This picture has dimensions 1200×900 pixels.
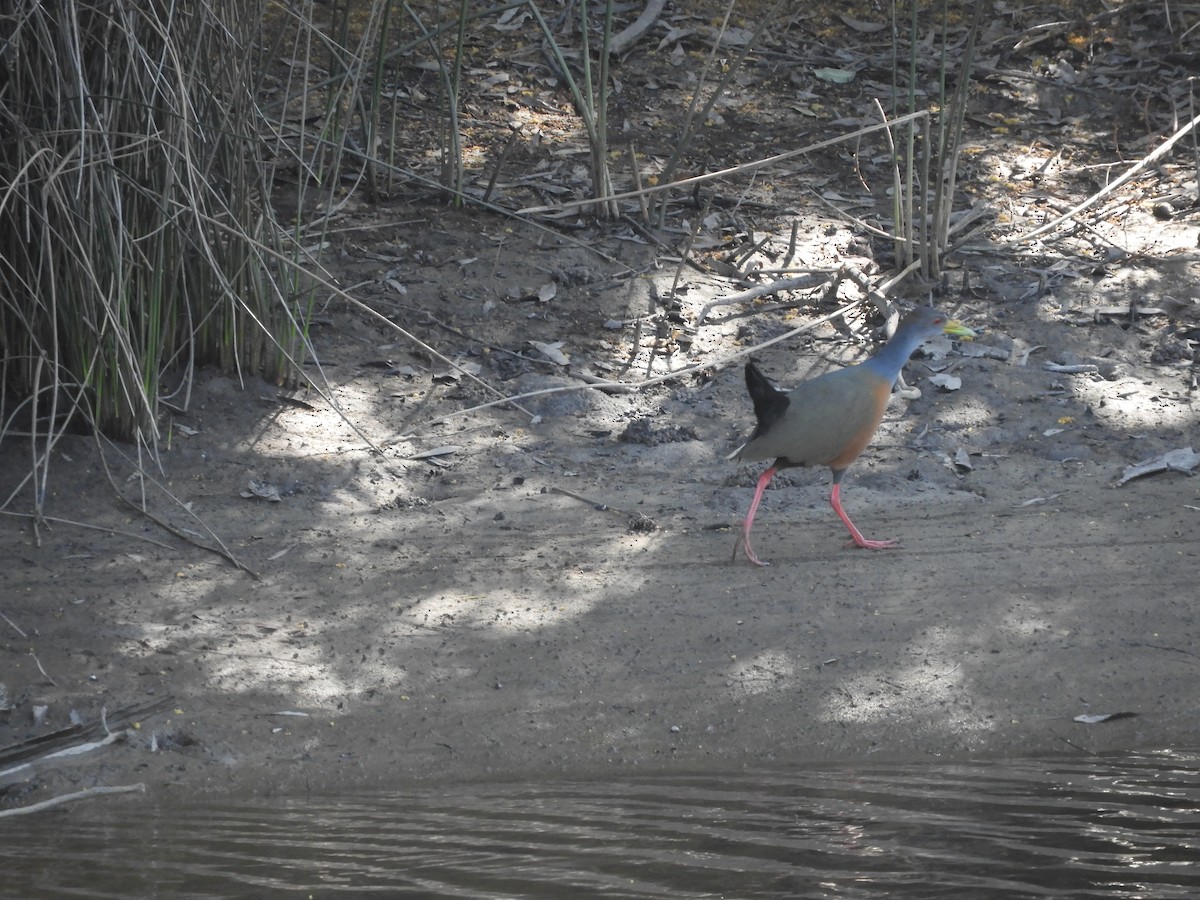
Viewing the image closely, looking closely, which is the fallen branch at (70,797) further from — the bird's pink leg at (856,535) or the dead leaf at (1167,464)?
the dead leaf at (1167,464)

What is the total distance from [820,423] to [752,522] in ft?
1.51

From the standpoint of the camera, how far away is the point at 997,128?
896 cm

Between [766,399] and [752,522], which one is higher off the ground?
[766,399]

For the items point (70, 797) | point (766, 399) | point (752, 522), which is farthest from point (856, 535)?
point (70, 797)

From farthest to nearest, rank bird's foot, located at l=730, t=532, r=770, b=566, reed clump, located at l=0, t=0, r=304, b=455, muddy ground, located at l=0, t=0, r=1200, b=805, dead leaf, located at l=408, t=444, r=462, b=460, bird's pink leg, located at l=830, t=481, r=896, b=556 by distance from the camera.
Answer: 1. dead leaf, located at l=408, t=444, r=462, b=460
2. bird's pink leg, located at l=830, t=481, r=896, b=556
3. bird's foot, located at l=730, t=532, r=770, b=566
4. reed clump, located at l=0, t=0, r=304, b=455
5. muddy ground, located at l=0, t=0, r=1200, b=805

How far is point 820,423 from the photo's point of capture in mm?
5285

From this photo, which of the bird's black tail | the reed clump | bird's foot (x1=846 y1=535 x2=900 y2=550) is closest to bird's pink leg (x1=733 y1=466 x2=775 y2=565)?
the bird's black tail

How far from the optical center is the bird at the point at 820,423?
529cm

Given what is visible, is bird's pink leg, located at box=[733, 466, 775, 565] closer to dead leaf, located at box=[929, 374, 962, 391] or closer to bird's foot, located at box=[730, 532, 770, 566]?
bird's foot, located at box=[730, 532, 770, 566]

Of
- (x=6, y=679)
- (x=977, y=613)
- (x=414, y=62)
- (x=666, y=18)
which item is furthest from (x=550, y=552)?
(x=666, y=18)

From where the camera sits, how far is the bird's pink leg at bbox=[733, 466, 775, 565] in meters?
5.11

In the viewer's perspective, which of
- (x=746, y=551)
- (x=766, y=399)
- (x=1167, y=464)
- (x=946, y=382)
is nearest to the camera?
(x=746, y=551)

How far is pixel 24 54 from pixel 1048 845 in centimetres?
412

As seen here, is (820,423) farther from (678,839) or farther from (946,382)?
(678,839)
